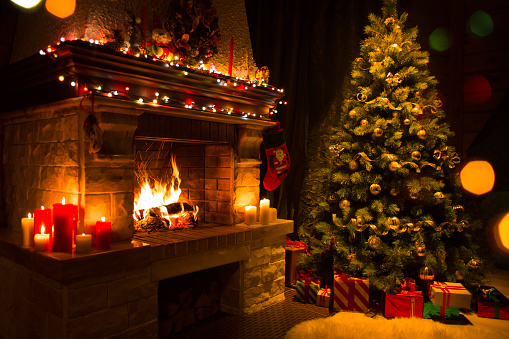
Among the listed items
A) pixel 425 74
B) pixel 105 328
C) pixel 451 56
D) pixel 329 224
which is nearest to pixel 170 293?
pixel 105 328

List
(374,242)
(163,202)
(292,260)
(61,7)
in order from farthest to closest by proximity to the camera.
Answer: (292,260), (163,202), (374,242), (61,7)

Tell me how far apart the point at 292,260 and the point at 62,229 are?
6.95ft

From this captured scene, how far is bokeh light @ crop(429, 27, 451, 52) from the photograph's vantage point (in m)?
4.46

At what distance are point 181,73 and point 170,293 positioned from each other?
1.57 m

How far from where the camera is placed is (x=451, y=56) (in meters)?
4.42

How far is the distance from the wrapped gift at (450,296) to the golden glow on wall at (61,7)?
317 centimetres

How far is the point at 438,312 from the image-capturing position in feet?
9.36

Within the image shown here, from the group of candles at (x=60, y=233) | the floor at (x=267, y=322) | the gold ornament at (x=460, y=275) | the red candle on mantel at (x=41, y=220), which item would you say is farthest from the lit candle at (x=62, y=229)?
the gold ornament at (x=460, y=275)

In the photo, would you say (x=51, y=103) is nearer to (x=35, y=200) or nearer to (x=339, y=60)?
(x=35, y=200)

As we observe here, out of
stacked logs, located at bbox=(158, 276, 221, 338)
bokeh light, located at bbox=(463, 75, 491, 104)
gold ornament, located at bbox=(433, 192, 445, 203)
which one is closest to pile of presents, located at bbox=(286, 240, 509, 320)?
gold ornament, located at bbox=(433, 192, 445, 203)

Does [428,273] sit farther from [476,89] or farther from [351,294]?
[476,89]

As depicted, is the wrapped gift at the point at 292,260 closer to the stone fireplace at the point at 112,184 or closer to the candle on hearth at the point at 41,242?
the stone fireplace at the point at 112,184

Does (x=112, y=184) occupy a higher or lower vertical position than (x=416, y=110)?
lower

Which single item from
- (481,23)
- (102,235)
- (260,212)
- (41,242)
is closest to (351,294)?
(260,212)
